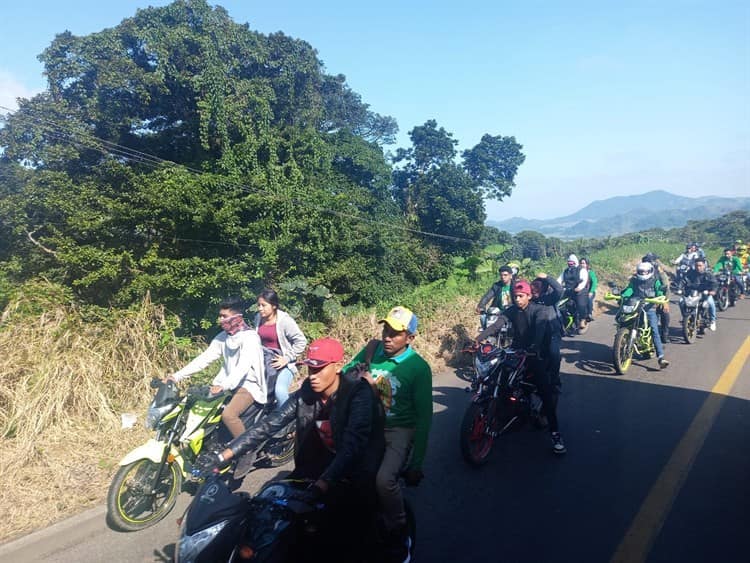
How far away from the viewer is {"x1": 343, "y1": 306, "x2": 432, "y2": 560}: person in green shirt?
302cm

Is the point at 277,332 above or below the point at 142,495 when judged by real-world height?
above

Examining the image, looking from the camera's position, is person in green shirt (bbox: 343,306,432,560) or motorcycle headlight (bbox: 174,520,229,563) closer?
motorcycle headlight (bbox: 174,520,229,563)

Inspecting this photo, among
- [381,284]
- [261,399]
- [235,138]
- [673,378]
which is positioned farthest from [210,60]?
[673,378]

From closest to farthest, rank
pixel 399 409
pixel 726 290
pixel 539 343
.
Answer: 1. pixel 399 409
2. pixel 539 343
3. pixel 726 290

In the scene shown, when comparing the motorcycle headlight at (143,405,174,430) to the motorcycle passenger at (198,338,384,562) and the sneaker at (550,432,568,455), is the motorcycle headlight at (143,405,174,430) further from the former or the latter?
the sneaker at (550,432,568,455)

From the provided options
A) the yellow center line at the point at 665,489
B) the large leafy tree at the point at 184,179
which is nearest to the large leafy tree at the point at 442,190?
the large leafy tree at the point at 184,179

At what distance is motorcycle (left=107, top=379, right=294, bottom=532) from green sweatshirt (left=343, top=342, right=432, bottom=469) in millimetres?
1876

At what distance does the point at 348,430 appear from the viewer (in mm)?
2779

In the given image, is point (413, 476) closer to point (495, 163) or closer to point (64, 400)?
point (64, 400)

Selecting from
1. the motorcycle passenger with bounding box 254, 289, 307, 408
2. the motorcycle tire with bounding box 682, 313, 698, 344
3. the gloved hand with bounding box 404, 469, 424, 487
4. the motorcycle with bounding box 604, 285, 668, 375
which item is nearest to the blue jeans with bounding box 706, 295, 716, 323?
the motorcycle tire with bounding box 682, 313, 698, 344

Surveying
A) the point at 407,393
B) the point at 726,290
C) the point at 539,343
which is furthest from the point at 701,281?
the point at 407,393

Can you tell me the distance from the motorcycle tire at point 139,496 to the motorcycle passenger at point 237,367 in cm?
65

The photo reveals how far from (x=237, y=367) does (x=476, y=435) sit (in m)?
2.45

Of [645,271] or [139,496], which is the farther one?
[645,271]
